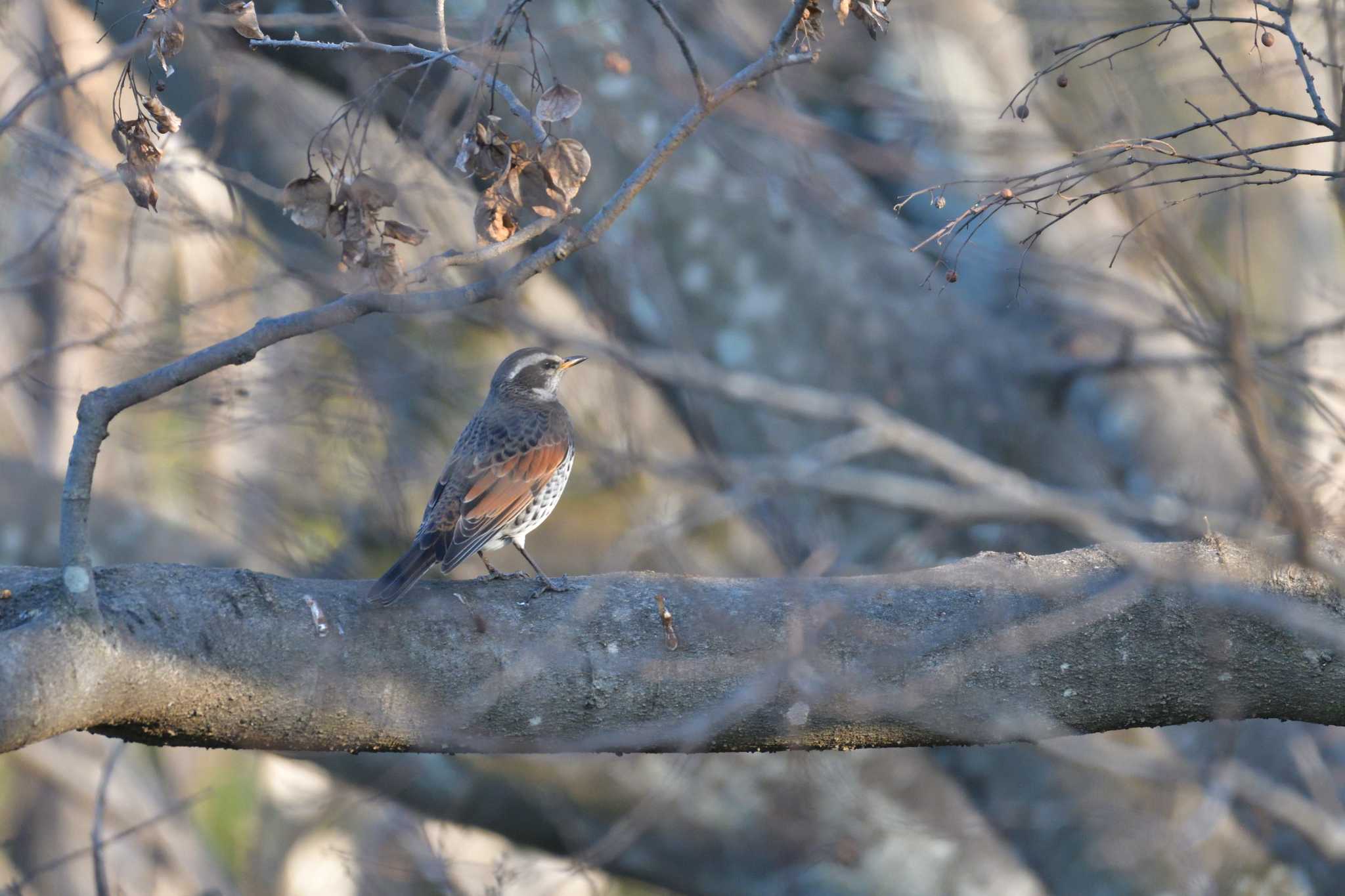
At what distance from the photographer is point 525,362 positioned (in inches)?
237

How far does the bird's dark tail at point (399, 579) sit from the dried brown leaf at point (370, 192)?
122 centimetres

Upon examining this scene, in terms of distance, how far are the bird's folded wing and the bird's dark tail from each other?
364 millimetres

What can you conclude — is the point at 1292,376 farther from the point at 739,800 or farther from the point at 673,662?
the point at 739,800

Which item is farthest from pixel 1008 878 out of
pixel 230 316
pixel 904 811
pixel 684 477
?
pixel 230 316

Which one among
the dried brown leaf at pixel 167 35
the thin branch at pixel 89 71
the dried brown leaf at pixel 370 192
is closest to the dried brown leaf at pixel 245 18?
the dried brown leaf at pixel 167 35

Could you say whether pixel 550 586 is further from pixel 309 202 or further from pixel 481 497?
pixel 309 202

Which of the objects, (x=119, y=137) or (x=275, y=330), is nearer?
(x=275, y=330)

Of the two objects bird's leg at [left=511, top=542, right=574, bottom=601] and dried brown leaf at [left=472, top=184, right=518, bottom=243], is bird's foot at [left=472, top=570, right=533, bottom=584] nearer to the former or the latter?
bird's leg at [left=511, top=542, right=574, bottom=601]

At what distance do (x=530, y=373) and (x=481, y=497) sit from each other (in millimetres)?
1246

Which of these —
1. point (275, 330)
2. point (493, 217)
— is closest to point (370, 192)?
point (493, 217)

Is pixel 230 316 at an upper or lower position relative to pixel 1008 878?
upper

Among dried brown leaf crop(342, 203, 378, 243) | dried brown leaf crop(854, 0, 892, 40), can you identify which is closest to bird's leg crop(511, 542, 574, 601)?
dried brown leaf crop(342, 203, 378, 243)

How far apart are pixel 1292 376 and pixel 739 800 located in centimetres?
459

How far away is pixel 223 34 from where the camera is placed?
20.5 feet
